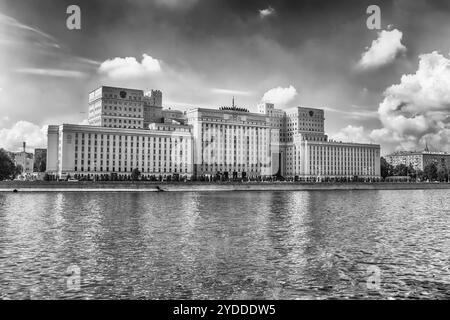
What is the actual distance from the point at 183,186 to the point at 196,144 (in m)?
47.2

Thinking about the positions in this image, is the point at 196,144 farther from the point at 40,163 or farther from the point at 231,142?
the point at 40,163

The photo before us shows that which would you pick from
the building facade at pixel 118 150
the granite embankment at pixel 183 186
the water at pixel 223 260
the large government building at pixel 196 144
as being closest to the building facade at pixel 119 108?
the large government building at pixel 196 144

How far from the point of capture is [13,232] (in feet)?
94.4

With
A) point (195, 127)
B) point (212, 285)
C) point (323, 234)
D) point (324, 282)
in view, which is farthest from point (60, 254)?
point (195, 127)

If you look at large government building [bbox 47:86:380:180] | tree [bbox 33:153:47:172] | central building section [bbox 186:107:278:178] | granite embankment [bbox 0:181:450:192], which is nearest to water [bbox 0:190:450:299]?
granite embankment [bbox 0:181:450:192]

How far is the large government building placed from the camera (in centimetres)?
13388

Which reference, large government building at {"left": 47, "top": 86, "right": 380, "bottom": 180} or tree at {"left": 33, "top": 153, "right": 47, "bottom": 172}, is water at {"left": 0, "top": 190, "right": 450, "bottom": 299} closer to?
large government building at {"left": 47, "top": 86, "right": 380, "bottom": 180}

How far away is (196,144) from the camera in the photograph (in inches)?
6088

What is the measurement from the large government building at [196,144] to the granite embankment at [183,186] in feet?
85.2

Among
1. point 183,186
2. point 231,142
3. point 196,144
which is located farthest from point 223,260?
point 231,142

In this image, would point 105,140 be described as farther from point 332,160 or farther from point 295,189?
point 332,160

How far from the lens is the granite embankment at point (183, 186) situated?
93.4 m

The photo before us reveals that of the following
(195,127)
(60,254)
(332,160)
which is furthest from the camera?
(332,160)
